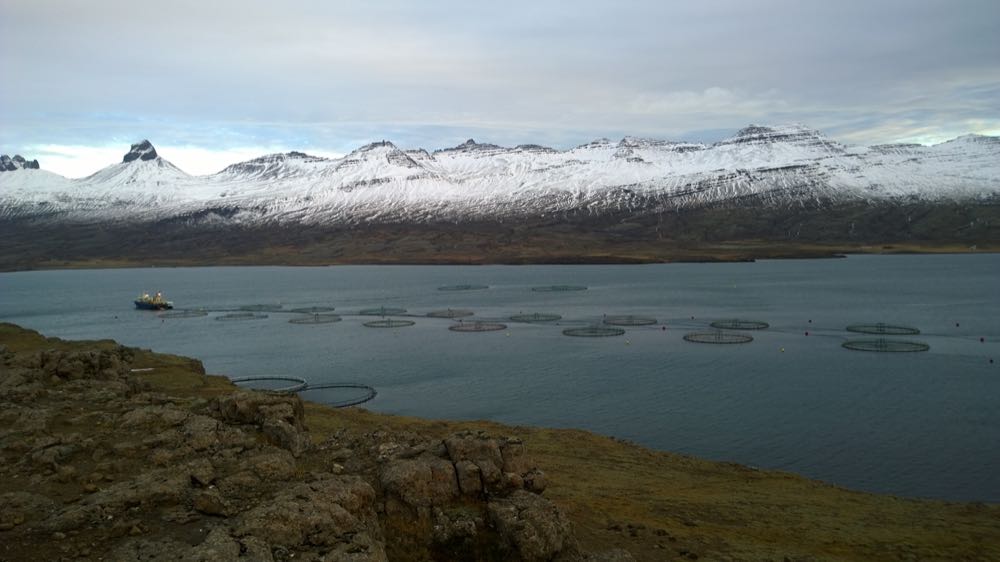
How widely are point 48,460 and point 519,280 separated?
502ft

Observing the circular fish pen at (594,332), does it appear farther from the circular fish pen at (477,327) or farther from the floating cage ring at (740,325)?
the floating cage ring at (740,325)

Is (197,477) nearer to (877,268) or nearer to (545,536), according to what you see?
(545,536)

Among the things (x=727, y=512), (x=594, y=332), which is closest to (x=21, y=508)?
(x=727, y=512)

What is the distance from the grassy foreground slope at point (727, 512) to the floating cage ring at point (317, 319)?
63744 mm

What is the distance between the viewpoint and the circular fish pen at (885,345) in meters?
67.9

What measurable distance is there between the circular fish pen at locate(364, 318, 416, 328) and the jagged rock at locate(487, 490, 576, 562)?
79.0m

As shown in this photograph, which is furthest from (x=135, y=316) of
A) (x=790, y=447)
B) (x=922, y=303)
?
(x=922, y=303)

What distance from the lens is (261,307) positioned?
11756 centimetres

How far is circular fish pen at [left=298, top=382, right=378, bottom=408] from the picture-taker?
51.8 meters

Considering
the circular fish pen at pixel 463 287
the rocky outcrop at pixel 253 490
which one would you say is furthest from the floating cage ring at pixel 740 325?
the rocky outcrop at pixel 253 490

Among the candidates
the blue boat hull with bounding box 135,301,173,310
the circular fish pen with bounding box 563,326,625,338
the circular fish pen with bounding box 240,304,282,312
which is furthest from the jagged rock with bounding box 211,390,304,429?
the blue boat hull with bounding box 135,301,173,310

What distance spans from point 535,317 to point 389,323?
796 inches

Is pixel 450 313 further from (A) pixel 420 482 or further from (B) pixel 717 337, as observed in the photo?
(A) pixel 420 482

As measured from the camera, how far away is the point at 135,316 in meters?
113
